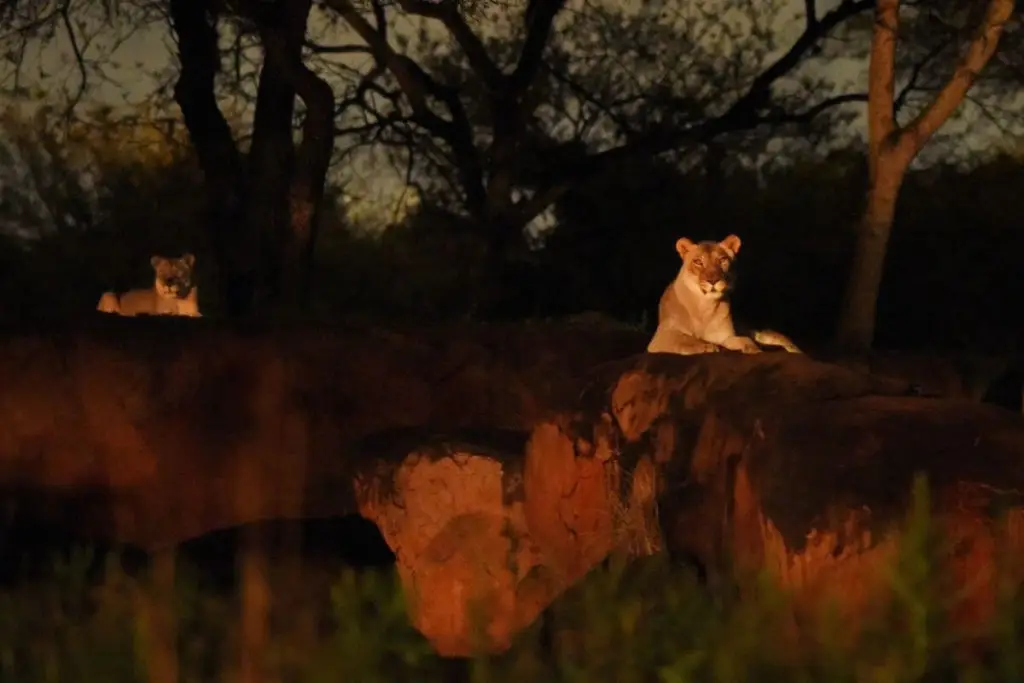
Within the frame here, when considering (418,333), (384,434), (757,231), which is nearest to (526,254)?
(757,231)

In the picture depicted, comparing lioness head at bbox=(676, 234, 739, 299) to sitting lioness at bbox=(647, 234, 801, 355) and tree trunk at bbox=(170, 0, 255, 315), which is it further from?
tree trunk at bbox=(170, 0, 255, 315)

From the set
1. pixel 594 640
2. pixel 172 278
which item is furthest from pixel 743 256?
pixel 594 640

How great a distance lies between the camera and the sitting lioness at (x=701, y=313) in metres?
9.24

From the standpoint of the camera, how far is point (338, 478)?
11742 mm

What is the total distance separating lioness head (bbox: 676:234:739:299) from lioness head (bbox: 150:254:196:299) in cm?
634

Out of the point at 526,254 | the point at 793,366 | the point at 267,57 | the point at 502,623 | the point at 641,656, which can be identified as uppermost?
the point at 267,57

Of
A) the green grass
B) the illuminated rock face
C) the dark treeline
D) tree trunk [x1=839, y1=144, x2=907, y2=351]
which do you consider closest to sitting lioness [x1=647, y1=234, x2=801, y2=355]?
the illuminated rock face

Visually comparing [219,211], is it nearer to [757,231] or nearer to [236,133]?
[236,133]

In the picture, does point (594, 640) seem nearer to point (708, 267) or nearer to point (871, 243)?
point (708, 267)

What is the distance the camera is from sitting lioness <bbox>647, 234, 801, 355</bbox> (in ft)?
30.3

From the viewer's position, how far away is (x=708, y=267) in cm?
943

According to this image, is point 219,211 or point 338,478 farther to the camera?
point 219,211

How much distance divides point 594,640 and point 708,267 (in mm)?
5193

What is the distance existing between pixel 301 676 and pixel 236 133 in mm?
18489
